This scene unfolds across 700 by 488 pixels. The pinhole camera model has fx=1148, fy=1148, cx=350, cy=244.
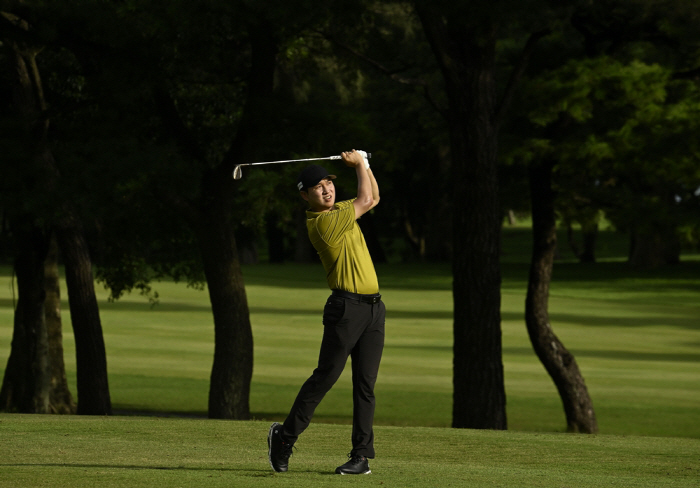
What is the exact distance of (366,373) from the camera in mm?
7047

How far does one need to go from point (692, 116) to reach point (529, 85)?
2.62 meters

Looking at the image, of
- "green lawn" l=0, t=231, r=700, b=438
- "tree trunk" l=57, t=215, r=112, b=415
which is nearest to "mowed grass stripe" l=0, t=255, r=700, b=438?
"green lawn" l=0, t=231, r=700, b=438

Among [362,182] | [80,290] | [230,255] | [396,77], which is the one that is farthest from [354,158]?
[80,290]

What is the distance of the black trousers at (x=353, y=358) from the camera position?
6.88 metres

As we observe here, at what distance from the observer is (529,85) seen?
730 inches

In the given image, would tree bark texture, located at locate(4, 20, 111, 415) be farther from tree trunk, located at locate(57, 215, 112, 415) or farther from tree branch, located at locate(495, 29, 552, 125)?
tree branch, located at locate(495, 29, 552, 125)

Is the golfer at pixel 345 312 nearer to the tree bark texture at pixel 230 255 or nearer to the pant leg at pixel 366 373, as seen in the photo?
the pant leg at pixel 366 373

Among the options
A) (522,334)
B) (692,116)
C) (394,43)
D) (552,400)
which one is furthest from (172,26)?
(522,334)

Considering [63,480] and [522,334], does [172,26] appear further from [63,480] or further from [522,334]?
[522,334]

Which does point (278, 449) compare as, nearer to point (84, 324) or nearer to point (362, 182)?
point (362, 182)

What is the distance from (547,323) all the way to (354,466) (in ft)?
42.6

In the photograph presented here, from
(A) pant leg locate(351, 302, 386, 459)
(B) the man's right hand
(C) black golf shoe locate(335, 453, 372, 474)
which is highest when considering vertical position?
(B) the man's right hand

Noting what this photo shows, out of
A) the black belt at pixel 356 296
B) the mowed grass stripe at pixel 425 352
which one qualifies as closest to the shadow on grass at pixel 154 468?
the black belt at pixel 356 296

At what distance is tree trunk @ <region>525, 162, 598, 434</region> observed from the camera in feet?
60.2
